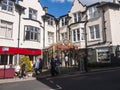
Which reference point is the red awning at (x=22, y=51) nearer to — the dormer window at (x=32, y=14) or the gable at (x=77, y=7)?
the dormer window at (x=32, y=14)

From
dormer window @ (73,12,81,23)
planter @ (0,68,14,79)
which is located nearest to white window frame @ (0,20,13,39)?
planter @ (0,68,14,79)

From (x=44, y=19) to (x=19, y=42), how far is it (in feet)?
24.1

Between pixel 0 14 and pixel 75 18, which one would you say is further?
pixel 75 18

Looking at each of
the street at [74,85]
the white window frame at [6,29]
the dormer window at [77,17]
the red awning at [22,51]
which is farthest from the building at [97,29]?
the street at [74,85]

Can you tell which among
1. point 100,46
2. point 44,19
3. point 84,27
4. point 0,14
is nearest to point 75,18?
point 84,27

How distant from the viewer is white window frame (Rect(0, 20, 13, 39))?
24.4 m

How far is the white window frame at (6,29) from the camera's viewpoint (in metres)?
24.4

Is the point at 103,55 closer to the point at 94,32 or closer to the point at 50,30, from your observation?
the point at 94,32

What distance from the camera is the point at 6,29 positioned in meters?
25.0

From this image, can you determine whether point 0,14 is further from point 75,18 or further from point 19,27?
point 75,18

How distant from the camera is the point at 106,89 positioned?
9.76 m

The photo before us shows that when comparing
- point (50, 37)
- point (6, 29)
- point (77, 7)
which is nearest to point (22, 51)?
point (6, 29)

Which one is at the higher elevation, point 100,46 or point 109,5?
point 109,5

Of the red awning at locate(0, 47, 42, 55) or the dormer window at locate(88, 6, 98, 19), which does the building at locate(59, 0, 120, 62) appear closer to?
the dormer window at locate(88, 6, 98, 19)
